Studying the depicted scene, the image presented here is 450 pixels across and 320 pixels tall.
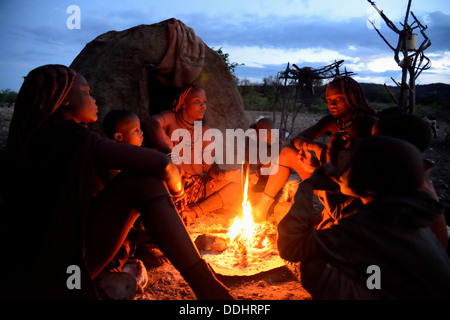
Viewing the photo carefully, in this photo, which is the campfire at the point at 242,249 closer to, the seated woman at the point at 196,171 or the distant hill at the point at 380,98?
the seated woman at the point at 196,171

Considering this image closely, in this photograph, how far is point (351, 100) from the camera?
3102 millimetres

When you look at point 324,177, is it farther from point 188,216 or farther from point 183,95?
point 183,95

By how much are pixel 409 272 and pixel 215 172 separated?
2.77m

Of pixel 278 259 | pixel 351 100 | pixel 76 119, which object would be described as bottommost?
pixel 278 259

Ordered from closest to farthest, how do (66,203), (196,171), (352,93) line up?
1. (66,203)
2. (352,93)
3. (196,171)

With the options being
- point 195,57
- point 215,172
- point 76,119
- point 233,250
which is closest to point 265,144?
point 215,172

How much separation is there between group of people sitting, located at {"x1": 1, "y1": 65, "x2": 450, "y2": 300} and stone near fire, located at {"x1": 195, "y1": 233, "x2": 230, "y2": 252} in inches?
44.9

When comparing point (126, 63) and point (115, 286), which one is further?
point (126, 63)

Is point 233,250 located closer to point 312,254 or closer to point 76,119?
point 312,254

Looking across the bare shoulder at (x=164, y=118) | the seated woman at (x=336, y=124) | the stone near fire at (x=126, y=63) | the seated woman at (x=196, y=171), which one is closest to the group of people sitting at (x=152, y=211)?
the seated woman at (x=336, y=124)

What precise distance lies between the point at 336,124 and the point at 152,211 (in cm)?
247

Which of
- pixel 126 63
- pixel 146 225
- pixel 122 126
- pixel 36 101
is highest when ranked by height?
pixel 126 63

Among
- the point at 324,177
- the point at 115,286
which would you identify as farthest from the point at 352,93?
the point at 115,286

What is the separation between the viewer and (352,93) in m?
3.09
